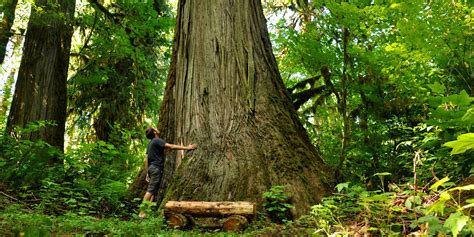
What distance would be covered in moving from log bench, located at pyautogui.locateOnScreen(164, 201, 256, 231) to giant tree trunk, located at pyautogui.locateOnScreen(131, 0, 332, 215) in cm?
51

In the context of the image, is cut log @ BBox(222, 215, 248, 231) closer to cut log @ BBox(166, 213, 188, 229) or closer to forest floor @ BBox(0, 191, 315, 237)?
forest floor @ BBox(0, 191, 315, 237)

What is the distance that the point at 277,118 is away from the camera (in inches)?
244

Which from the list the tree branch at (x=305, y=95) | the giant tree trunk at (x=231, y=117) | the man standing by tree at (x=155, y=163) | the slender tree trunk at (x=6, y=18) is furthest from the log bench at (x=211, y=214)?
the slender tree trunk at (x=6, y=18)

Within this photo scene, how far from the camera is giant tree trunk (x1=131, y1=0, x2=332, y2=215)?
5461 millimetres

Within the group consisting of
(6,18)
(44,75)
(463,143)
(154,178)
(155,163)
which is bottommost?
(154,178)

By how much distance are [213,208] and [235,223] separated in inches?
13.3

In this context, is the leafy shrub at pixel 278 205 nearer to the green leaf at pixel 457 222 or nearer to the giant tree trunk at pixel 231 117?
the giant tree trunk at pixel 231 117

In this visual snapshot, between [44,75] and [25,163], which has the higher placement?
[44,75]

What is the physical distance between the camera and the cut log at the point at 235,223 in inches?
178

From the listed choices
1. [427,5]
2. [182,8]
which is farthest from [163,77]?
[427,5]

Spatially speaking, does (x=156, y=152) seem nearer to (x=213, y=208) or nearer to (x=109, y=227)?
(x=213, y=208)

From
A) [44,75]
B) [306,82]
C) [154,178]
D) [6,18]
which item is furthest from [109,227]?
[6,18]

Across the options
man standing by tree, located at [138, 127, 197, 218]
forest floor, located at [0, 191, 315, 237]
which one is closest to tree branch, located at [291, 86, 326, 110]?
man standing by tree, located at [138, 127, 197, 218]

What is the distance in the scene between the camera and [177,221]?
473 cm
